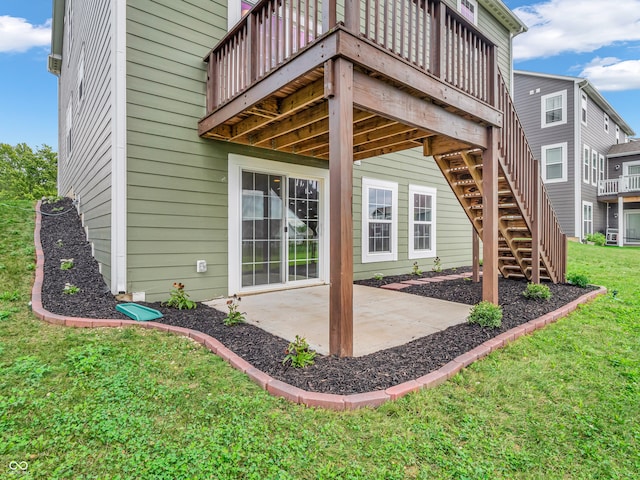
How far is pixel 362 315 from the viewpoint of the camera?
405 cm

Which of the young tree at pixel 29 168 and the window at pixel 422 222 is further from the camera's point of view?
the young tree at pixel 29 168

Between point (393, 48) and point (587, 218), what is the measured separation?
16984 millimetres

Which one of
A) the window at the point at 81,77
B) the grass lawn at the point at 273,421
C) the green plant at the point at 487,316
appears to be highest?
the window at the point at 81,77

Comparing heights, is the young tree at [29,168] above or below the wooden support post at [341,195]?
above

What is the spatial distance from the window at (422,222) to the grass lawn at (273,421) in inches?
197

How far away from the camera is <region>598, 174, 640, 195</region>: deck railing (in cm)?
1491

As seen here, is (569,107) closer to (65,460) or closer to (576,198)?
(576,198)

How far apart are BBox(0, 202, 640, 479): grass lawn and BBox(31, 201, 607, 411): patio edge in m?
0.06

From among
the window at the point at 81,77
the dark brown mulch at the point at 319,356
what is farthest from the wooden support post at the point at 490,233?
the window at the point at 81,77

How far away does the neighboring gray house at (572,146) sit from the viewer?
14.1m

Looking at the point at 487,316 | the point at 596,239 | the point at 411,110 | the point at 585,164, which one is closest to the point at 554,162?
the point at 585,164

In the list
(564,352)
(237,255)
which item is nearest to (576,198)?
(564,352)

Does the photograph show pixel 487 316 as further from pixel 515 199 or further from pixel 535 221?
pixel 535 221

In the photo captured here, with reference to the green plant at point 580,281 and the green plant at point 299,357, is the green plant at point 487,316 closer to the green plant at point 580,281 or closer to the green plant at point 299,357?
the green plant at point 299,357
